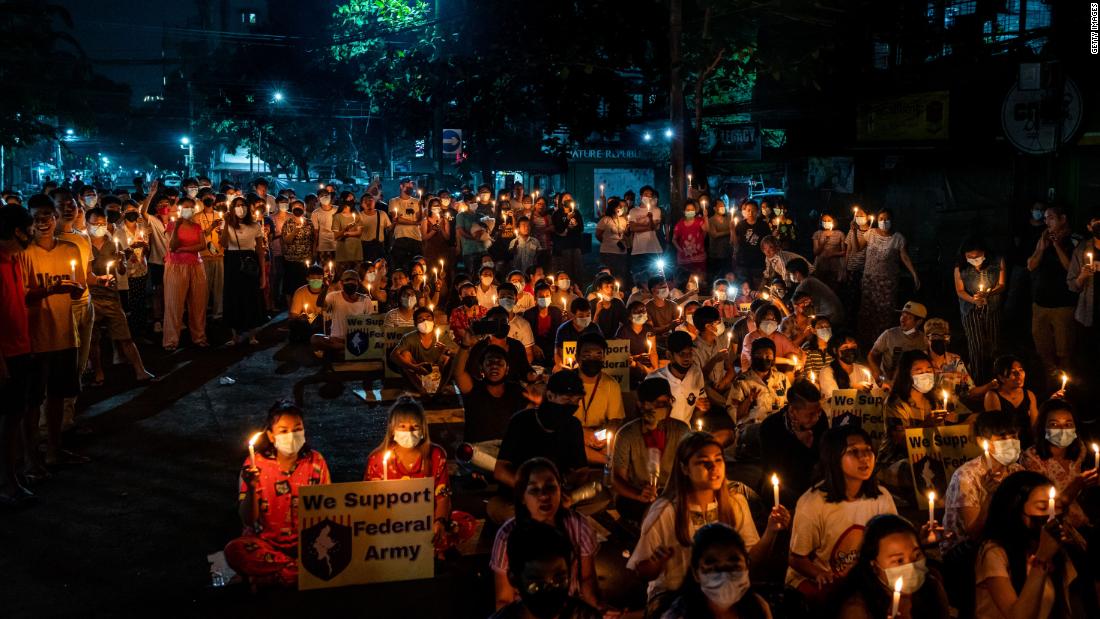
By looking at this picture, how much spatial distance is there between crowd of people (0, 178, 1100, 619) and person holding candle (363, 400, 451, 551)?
0.02 meters

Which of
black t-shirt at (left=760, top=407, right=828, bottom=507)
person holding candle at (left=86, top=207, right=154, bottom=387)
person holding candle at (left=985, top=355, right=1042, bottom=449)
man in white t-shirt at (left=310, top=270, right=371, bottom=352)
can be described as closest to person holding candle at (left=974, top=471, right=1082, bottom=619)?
black t-shirt at (left=760, top=407, right=828, bottom=507)

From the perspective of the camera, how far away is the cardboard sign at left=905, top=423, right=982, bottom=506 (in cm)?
810

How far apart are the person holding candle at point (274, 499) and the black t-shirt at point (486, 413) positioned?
79.0 inches

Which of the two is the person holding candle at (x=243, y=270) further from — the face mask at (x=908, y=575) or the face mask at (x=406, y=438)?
the face mask at (x=908, y=575)

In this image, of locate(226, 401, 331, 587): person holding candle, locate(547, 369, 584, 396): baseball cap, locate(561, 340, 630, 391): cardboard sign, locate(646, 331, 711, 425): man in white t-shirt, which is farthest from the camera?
locate(561, 340, 630, 391): cardboard sign

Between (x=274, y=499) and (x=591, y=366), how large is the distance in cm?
297

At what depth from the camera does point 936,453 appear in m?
8.13

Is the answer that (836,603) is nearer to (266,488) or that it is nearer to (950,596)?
(950,596)

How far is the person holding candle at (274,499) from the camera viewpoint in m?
6.55

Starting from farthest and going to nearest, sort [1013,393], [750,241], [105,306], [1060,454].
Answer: [750,241] → [105,306] → [1013,393] → [1060,454]

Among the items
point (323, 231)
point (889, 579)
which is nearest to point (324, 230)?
point (323, 231)

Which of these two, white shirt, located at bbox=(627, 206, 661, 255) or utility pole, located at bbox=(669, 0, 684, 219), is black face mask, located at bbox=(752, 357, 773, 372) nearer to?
white shirt, located at bbox=(627, 206, 661, 255)

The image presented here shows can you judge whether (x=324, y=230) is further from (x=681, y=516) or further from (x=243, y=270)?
(x=681, y=516)

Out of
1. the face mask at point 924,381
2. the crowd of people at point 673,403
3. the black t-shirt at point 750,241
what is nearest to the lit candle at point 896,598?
the crowd of people at point 673,403
